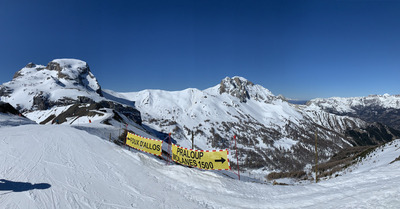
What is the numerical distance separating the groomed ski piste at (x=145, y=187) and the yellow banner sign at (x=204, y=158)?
99 cm

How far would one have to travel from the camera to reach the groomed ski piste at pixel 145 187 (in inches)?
289

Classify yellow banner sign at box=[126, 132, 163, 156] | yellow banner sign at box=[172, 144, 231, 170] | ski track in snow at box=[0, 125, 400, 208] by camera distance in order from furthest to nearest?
yellow banner sign at box=[126, 132, 163, 156]
yellow banner sign at box=[172, 144, 231, 170]
ski track in snow at box=[0, 125, 400, 208]

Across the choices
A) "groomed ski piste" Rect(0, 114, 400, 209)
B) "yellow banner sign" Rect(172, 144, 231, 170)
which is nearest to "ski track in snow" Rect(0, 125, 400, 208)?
"groomed ski piste" Rect(0, 114, 400, 209)

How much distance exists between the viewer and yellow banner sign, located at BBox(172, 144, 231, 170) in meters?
12.1

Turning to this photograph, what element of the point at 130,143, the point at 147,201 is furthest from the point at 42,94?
the point at 147,201

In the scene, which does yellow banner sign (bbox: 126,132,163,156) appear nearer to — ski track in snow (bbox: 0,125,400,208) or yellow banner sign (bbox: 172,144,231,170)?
ski track in snow (bbox: 0,125,400,208)

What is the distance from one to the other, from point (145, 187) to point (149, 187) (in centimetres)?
20

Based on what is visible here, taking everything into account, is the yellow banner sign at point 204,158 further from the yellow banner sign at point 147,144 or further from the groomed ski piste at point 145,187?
the yellow banner sign at point 147,144

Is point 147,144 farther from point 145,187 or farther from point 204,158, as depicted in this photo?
point 145,187

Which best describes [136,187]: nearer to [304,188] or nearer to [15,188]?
[15,188]

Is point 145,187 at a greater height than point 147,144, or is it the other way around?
point 147,144

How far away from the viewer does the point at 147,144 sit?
54.8 feet

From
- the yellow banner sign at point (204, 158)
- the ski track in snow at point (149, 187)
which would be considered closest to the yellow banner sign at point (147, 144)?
the ski track in snow at point (149, 187)

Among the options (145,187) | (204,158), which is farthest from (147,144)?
(145,187)
